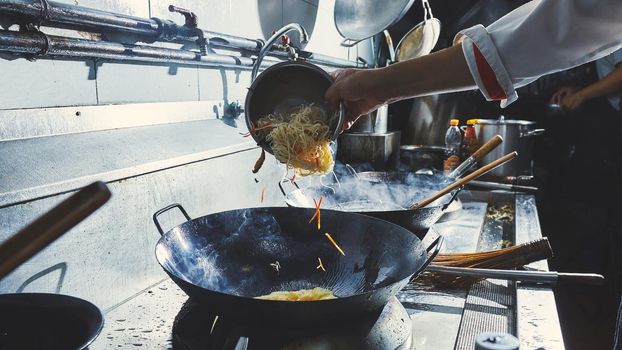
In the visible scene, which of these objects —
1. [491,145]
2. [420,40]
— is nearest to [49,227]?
[491,145]

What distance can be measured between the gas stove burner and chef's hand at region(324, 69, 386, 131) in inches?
34.5

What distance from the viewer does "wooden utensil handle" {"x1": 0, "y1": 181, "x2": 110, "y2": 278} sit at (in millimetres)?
689

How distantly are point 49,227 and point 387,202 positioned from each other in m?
2.10

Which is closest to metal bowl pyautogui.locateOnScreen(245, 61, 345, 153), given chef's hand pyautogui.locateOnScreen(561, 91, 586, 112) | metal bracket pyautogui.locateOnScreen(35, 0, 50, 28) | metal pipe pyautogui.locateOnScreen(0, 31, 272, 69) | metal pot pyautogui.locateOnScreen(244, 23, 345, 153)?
metal pot pyautogui.locateOnScreen(244, 23, 345, 153)

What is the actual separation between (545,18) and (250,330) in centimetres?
130

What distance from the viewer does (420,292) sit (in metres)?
1.73

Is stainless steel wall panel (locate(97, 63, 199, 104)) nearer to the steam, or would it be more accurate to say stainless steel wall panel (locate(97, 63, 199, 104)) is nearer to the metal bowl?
the metal bowl

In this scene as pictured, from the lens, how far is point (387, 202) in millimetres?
2609

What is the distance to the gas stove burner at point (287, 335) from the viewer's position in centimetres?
113

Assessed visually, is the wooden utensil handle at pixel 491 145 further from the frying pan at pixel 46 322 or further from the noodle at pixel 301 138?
the frying pan at pixel 46 322

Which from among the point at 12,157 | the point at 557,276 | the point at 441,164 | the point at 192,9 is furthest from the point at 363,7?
the point at 12,157

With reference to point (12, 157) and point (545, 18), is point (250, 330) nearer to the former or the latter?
point (12, 157)

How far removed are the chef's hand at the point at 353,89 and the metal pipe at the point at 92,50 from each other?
2.59ft

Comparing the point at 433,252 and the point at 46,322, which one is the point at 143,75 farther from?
the point at 433,252
